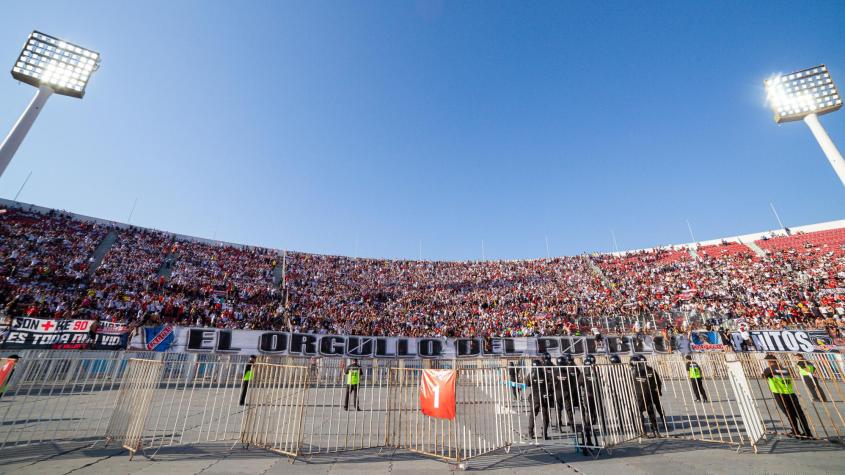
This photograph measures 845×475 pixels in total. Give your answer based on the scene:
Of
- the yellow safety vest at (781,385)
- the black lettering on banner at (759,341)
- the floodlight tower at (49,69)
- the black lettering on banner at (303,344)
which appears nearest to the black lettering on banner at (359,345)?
the black lettering on banner at (303,344)

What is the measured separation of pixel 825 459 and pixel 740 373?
159 centimetres

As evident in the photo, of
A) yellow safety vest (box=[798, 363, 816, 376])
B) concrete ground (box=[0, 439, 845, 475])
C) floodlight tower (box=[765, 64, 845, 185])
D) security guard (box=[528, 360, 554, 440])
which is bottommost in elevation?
concrete ground (box=[0, 439, 845, 475])

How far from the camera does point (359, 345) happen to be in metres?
20.7

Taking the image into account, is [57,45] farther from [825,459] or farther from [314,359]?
[825,459]

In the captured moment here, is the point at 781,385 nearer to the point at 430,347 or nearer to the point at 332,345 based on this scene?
the point at 430,347

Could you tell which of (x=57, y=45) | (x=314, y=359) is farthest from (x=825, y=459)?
(x=57, y=45)

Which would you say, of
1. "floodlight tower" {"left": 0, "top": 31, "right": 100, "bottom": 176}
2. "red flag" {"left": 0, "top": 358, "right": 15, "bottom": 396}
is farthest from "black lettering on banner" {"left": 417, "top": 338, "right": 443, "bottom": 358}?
"floodlight tower" {"left": 0, "top": 31, "right": 100, "bottom": 176}

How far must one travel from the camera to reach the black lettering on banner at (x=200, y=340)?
1764 cm

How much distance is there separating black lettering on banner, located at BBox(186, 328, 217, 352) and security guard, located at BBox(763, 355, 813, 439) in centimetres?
2197

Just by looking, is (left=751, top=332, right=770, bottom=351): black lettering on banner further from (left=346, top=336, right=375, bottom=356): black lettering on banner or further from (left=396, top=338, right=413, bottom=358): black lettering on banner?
(left=346, top=336, right=375, bottom=356): black lettering on banner

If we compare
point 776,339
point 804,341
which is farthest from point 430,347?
point 804,341

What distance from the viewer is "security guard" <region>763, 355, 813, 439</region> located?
715cm

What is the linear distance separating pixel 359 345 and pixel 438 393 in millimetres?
15432

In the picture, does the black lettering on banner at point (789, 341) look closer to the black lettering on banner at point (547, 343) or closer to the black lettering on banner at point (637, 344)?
the black lettering on banner at point (637, 344)
